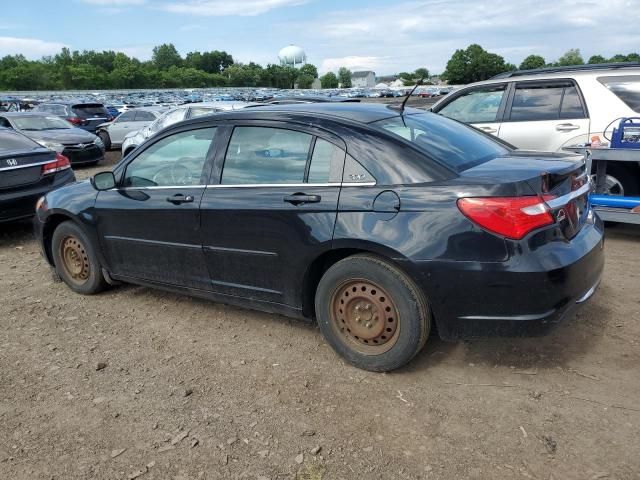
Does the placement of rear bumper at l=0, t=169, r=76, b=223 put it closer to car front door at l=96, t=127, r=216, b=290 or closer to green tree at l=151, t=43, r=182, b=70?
car front door at l=96, t=127, r=216, b=290

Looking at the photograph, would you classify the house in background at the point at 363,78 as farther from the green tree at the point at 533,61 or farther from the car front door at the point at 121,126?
the car front door at the point at 121,126

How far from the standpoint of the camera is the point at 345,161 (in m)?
3.40

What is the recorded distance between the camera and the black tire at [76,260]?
15.9 ft

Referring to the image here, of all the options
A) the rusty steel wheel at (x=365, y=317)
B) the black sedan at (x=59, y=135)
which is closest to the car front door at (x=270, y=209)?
the rusty steel wheel at (x=365, y=317)

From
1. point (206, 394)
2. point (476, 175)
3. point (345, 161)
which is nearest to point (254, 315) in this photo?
point (206, 394)

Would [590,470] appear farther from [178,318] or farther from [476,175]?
[178,318]

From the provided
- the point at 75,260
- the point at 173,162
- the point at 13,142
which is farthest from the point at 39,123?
the point at 173,162

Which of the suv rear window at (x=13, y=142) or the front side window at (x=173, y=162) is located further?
the suv rear window at (x=13, y=142)

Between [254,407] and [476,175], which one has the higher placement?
[476,175]

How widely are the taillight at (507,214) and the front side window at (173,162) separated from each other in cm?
199

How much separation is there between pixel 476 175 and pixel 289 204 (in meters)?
1.14

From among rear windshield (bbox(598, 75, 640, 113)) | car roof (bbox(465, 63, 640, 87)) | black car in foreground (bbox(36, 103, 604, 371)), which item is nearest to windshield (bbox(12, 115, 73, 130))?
black car in foreground (bbox(36, 103, 604, 371))

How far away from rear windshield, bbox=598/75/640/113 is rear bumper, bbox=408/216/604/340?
3965 millimetres

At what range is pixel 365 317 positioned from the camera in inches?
133
